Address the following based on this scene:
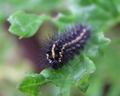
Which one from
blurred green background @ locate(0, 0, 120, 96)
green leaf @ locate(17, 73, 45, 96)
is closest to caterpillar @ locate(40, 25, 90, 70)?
green leaf @ locate(17, 73, 45, 96)

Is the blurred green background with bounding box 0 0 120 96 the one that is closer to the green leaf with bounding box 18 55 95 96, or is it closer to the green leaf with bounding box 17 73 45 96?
the green leaf with bounding box 18 55 95 96

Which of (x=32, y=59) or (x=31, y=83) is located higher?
(x=32, y=59)

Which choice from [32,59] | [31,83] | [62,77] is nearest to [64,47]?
[62,77]

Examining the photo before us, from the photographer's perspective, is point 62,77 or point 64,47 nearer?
point 62,77

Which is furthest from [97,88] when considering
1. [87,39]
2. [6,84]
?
[6,84]

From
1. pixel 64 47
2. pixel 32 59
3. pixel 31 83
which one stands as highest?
pixel 32 59

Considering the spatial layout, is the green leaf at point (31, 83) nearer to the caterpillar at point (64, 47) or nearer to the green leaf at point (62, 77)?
the green leaf at point (62, 77)

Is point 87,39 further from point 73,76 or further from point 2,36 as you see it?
point 2,36

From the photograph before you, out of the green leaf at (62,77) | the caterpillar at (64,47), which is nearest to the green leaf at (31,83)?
the green leaf at (62,77)

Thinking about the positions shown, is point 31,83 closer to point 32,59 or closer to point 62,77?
point 62,77
